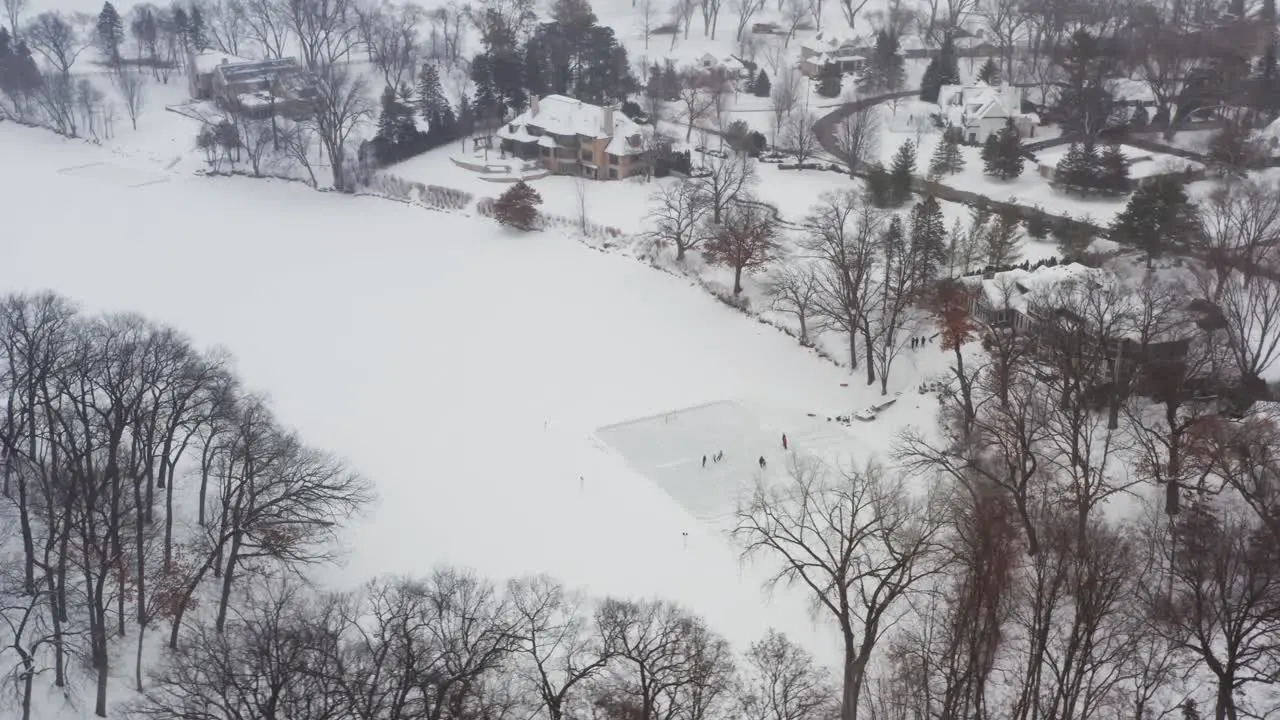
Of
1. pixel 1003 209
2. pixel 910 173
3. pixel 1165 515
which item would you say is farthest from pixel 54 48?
pixel 1165 515

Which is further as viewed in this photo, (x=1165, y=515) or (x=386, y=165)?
(x=386, y=165)

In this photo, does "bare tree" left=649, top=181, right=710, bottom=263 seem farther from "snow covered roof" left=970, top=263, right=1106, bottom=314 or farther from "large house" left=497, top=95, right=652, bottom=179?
"snow covered roof" left=970, top=263, right=1106, bottom=314

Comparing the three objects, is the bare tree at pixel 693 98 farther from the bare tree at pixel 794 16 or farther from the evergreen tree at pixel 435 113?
the evergreen tree at pixel 435 113

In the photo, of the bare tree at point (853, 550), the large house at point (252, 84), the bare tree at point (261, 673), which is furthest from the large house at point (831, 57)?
the bare tree at point (261, 673)

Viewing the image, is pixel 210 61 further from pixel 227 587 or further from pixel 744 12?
pixel 227 587

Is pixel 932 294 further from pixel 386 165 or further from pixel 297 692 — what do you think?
pixel 386 165

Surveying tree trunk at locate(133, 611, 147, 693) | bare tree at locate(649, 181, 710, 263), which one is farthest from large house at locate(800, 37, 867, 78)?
tree trunk at locate(133, 611, 147, 693)

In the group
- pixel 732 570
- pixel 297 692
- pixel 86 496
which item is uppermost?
pixel 86 496
